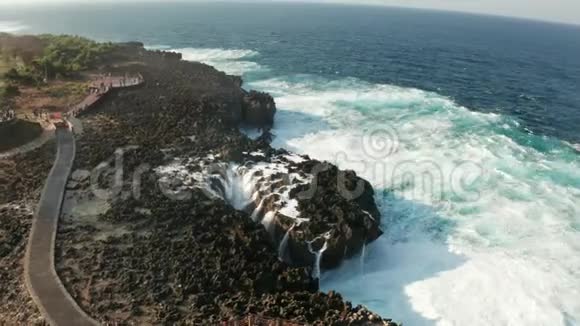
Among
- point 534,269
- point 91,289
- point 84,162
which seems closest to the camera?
point 91,289

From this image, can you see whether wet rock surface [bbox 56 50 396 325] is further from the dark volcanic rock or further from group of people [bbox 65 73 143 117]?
the dark volcanic rock

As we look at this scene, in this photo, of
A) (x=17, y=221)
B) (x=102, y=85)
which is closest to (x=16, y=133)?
(x=17, y=221)

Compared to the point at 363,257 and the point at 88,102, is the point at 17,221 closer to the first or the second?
the point at 88,102

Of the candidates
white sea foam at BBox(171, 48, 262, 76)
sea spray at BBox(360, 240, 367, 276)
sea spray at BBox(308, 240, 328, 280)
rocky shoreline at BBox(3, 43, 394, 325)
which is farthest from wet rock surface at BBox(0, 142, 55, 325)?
white sea foam at BBox(171, 48, 262, 76)

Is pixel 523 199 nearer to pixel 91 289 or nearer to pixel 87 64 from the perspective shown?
pixel 91 289

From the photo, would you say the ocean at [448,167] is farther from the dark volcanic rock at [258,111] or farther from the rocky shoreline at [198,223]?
the rocky shoreline at [198,223]

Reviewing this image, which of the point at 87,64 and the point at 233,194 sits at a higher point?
the point at 87,64

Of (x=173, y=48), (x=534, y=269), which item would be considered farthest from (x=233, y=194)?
(x=173, y=48)

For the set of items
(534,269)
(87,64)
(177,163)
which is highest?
(87,64)
